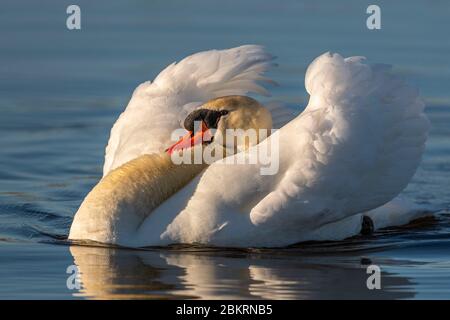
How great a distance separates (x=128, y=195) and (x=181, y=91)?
4.81 ft

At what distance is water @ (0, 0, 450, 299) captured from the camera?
1011 cm

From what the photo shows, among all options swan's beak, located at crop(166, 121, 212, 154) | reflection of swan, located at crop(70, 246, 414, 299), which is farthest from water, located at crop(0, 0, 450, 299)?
swan's beak, located at crop(166, 121, 212, 154)

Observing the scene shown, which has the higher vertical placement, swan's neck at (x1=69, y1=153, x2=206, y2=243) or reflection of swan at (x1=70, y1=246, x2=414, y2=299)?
swan's neck at (x1=69, y1=153, x2=206, y2=243)

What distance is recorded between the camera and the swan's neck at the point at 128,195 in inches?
438

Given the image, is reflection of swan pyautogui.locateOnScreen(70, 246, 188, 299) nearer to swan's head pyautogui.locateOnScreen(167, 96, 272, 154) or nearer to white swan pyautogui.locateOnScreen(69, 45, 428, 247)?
white swan pyautogui.locateOnScreen(69, 45, 428, 247)

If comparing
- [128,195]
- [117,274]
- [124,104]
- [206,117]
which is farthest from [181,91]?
[124,104]

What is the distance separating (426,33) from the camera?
19.5 metres

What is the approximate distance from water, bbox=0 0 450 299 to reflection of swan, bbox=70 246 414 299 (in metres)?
0.01

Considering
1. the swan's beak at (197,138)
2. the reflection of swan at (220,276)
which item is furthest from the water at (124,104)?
the swan's beak at (197,138)

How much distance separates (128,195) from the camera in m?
11.2

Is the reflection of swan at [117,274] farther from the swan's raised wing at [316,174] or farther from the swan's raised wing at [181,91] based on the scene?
the swan's raised wing at [181,91]

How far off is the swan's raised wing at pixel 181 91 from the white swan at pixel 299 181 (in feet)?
1.10

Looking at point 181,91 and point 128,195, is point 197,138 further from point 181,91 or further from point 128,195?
point 181,91
